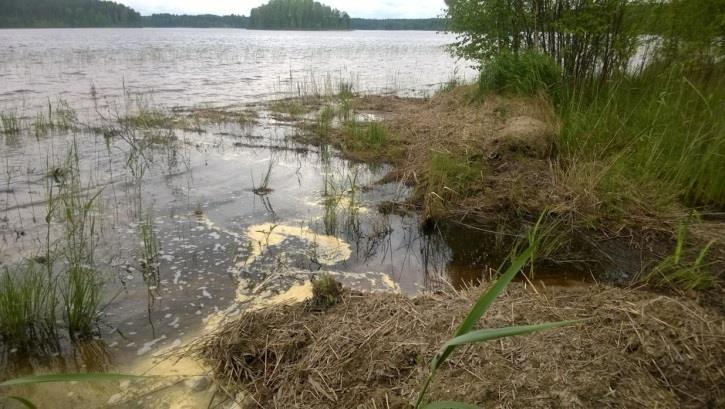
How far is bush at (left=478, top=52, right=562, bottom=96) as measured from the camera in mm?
8289

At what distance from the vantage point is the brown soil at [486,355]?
1.97 m

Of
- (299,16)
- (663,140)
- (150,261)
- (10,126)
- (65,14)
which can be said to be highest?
(299,16)

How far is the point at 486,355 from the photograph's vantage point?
2.19 meters

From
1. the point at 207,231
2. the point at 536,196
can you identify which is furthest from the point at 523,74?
the point at 207,231

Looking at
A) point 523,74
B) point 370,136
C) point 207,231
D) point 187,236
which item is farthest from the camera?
point 523,74

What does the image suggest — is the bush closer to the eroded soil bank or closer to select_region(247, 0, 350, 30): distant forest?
the eroded soil bank

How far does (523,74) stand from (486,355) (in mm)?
7729

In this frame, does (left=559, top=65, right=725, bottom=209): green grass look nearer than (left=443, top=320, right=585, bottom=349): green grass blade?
No

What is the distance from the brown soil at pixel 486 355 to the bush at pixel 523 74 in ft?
20.4

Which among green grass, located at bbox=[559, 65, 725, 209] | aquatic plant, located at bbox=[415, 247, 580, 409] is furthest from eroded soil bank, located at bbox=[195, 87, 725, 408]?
aquatic plant, located at bbox=[415, 247, 580, 409]

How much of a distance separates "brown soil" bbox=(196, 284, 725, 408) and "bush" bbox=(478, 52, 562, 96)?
6209 mm

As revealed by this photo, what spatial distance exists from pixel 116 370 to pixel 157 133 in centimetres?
712

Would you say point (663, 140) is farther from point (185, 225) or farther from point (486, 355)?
point (185, 225)

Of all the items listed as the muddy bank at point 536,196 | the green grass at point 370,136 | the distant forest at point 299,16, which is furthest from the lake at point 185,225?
the distant forest at point 299,16
